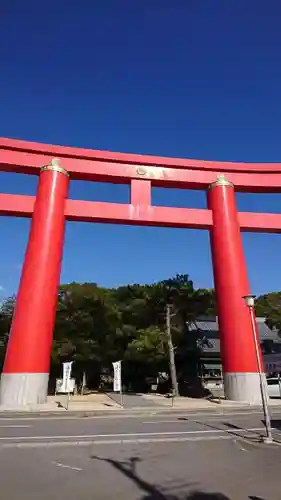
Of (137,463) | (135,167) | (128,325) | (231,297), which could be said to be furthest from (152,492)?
(128,325)

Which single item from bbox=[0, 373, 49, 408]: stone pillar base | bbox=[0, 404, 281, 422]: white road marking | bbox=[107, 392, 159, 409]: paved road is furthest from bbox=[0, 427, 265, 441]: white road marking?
bbox=[107, 392, 159, 409]: paved road

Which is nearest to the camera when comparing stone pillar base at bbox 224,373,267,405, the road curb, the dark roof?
the road curb

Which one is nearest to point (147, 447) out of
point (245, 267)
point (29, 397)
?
point (29, 397)

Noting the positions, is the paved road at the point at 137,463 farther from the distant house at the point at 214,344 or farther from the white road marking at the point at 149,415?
the distant house at the point at 214,344

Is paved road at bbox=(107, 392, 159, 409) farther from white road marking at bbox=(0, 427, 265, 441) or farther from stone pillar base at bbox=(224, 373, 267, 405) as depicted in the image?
white road marking at bbox=(0, 427, 265, 441)

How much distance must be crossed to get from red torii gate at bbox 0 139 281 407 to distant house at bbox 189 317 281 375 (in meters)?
7.51

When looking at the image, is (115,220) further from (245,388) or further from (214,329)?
(214,329)

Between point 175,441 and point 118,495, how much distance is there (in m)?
3.49

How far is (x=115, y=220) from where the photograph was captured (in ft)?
54.1

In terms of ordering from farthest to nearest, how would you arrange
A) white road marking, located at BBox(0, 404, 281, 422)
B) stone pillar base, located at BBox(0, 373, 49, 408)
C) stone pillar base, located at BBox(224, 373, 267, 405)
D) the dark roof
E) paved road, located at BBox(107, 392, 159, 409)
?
the dark roof, paved road, located at BBox(107, 392, 159, 409), stone pillar base, located at BBox(224, 373, 267, 405), stone pillar base, located at BBox(0, 373, 49, 408), white road marking, located at BBox(0, 404, 281, 422)

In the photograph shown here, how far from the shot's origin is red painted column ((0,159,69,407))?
517 inches

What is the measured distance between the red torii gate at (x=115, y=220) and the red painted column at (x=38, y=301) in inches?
1.4

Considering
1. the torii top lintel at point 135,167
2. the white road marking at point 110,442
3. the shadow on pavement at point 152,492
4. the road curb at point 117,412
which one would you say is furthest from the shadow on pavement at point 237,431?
the torii top lintel at point 135,167

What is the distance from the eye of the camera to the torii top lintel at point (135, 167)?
54.6 feet
